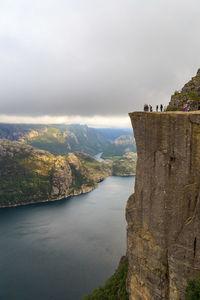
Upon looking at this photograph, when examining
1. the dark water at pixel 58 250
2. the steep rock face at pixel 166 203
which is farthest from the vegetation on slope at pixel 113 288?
the dark water at pixel 58 250

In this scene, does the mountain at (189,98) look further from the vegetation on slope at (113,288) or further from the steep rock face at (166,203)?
the vegetation on slope at (113,288)

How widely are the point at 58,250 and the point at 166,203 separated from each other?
94682 mm

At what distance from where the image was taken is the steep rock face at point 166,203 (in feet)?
70.6

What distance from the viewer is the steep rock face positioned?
2153 centimetres

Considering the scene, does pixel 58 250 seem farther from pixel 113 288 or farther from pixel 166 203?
pixel 166 203

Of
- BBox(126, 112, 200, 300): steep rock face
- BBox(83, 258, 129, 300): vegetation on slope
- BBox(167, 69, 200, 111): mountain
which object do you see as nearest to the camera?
BBox(126, 112, 200, 300): steep rock face

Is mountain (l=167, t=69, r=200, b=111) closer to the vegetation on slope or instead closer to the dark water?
the vegetation on slope

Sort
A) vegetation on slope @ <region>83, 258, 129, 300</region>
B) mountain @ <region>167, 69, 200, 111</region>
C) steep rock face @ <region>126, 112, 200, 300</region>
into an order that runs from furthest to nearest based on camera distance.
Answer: vegetation on slope @ <region>83, 258, 129, 300</region> → mountain @ <region>167, 69, 200, 111</region> → steep rock face @ <region>126, 112, 200, 300</region>

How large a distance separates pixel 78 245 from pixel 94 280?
31559 millimetres

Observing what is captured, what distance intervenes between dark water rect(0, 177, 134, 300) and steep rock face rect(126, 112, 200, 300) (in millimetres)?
56995

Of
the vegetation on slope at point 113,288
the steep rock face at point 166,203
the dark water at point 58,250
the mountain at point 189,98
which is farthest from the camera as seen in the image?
the dark water at point 58,250

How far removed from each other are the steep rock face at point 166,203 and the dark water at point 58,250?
57.0 meters

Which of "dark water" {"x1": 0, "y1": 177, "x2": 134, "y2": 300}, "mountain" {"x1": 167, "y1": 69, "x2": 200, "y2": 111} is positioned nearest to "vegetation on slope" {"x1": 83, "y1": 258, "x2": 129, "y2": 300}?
"dark water" {"x1": 0, "y1": 177, "x2": 134, "y2": 300}

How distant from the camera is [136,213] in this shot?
2712cm
